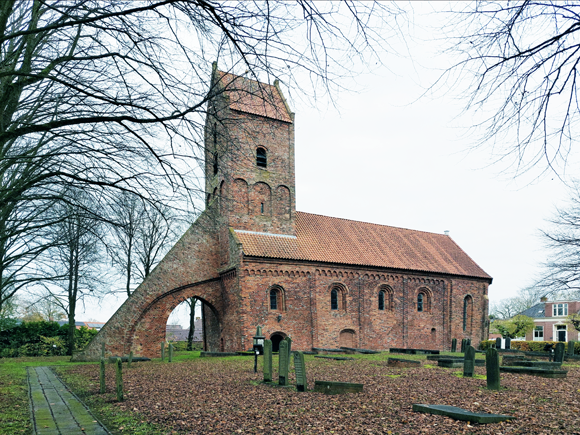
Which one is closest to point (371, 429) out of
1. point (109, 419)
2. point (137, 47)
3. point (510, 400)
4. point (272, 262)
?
point (510, 400)

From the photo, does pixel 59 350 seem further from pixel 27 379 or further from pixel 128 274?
pixel 27 379

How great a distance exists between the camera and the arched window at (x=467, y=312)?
33.8m

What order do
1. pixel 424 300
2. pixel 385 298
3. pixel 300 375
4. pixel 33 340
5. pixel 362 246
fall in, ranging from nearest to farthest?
1. pixel 300 375
2. pixel 33 340
3. pixel 385 298
4. pixel 362 246
5. pixel 424 300

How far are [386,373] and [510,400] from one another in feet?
17.7

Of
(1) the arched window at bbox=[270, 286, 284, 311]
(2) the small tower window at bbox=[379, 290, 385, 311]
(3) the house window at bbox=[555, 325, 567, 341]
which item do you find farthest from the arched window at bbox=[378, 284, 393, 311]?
(3) the house window at bbox=[555, 325, 567, 341]

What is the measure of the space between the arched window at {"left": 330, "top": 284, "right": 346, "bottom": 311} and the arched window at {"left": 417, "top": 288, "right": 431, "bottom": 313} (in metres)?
6.59

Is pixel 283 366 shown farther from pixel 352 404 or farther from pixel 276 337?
pixel 276 337

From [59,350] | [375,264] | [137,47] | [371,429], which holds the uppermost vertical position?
[137,47]

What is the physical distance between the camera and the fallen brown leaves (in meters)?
6.70

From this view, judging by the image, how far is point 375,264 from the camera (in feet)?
97.3

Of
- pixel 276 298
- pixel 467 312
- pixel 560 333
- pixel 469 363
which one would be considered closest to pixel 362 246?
pixel 276 298

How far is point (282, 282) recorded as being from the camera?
86.3 feet

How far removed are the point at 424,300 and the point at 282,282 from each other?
11.6m

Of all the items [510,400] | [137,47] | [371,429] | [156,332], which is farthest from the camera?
[156,332]
